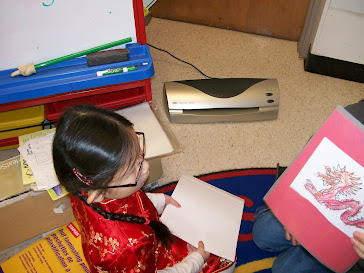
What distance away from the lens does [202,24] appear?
5.99ft

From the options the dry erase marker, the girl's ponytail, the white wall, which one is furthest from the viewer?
the white wall

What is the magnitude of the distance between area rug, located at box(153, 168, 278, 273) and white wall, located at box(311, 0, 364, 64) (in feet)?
2.00

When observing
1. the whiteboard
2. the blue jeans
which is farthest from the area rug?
the whiteboard

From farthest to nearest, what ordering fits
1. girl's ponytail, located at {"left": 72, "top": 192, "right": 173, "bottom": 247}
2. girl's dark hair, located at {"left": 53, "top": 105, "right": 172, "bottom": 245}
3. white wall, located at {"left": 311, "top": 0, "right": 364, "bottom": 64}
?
1. white wall, located at {"left": 311, "top": 0, "right": 364, "bottom": 64}
2. girl's ponytail, located at {"left": 72, "top": 192, "right": 173, "bottom": 247}
3. girl's dark hair, located at {"left": 53, "top": 105, "right": 172, "bottom": 245}

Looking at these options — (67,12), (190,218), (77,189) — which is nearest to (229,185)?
(190,218)

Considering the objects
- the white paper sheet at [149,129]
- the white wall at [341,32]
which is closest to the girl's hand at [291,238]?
the white paper sheet at [149,129]

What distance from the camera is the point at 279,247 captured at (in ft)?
3.41

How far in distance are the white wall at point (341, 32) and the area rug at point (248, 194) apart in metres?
0.61

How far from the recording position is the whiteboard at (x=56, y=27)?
92 centimetres

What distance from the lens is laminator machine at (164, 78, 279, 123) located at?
4.31ft

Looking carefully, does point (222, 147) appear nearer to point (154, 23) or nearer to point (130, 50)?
point (130, 50)

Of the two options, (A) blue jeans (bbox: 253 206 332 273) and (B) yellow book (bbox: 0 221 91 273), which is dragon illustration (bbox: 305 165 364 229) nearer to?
(A) blue jeans (bbox: 253 206 332 273)

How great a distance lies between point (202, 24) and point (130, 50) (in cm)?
87

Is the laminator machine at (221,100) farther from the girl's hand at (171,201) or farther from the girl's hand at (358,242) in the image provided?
the girl's hand at (358,242)
